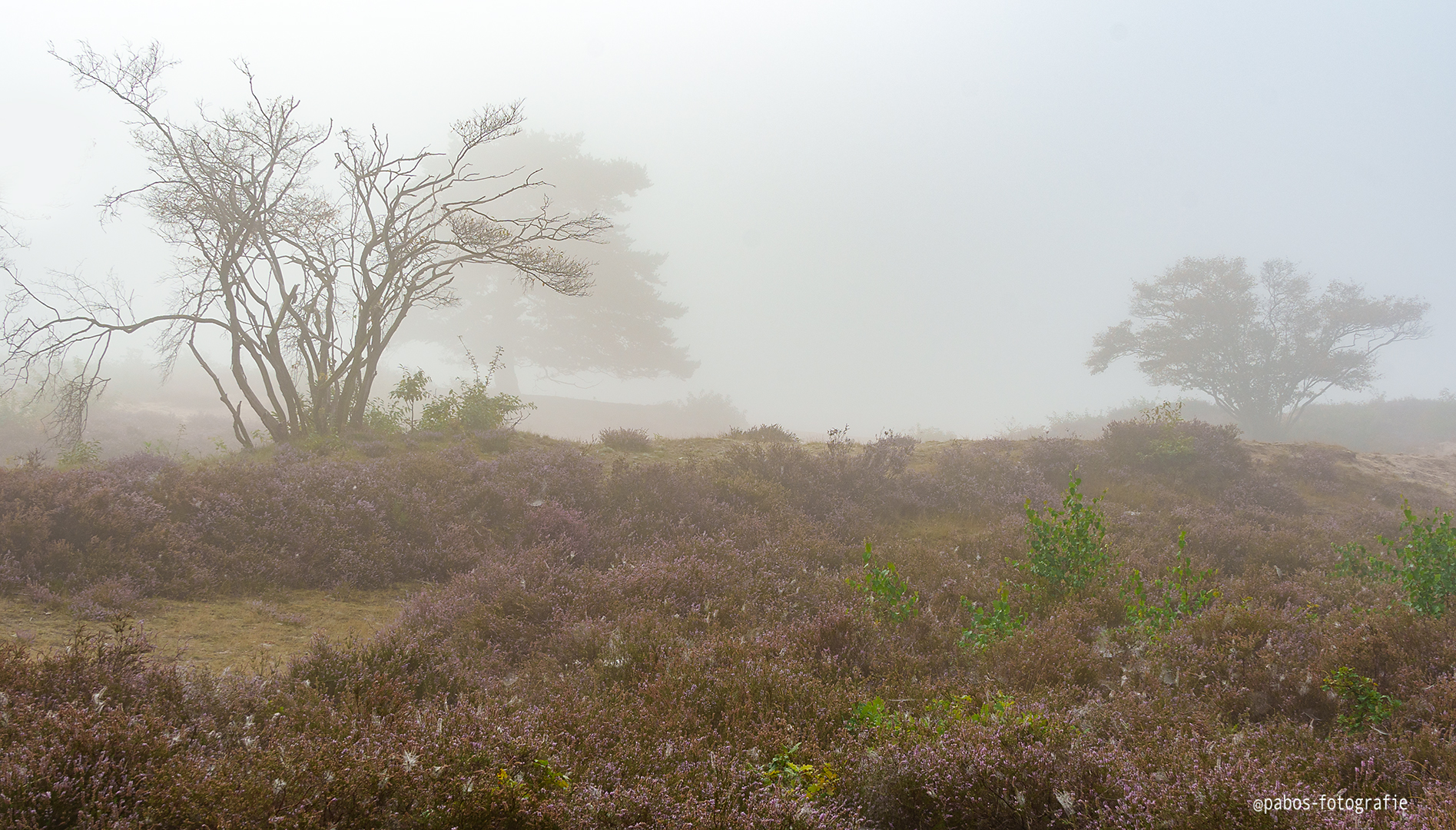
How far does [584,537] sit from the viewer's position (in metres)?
8.23

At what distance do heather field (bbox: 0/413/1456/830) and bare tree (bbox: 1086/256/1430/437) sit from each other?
23.5 meters

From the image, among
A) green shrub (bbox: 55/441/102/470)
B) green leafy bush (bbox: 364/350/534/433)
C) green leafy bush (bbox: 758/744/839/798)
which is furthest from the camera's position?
green leafy bush (bbox: 364/350/534/433)

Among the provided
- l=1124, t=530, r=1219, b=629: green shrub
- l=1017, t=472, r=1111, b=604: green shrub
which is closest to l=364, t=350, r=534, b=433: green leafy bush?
l=1017, t=472, r=1111, b=604: green shrub

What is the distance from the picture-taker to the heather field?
2457 mm

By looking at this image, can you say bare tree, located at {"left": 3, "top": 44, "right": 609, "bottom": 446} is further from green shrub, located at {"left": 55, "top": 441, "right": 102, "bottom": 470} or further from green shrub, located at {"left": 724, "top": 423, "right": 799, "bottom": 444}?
green shrub, located at {"left": 724, "top": 423, "right": 799, "bottom": 444}

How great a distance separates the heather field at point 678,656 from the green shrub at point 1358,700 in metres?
0.02

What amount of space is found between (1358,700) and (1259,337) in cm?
3498

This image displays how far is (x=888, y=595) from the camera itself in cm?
573

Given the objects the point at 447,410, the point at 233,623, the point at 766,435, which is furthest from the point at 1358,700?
the point at 447,410

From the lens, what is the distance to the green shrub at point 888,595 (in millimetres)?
5551

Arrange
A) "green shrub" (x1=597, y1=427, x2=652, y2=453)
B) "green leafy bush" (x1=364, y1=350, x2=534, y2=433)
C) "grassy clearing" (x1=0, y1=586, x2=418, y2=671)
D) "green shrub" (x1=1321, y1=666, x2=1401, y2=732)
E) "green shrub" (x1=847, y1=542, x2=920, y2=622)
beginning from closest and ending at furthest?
"green shrub" (x1=1321, y1=666, x2=1401, y2=732) → "grassy clearing" (x1=0, y1=586, x2=418, y2=671) → "green shrub" (x1=847, y1=542, x2=920, y2=622) → "green shrub" (x1=597, y1=427, x2=652, y2=453) → "green leafy bush" (x1=364, y1=350, x2=534, y2=433)

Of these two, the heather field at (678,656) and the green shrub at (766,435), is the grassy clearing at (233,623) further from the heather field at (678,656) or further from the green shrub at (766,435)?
the green shrub at (766,435)

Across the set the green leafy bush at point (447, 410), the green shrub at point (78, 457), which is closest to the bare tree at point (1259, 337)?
the green leafy bush at point (447, 410)

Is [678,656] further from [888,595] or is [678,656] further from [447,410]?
[447,410]
